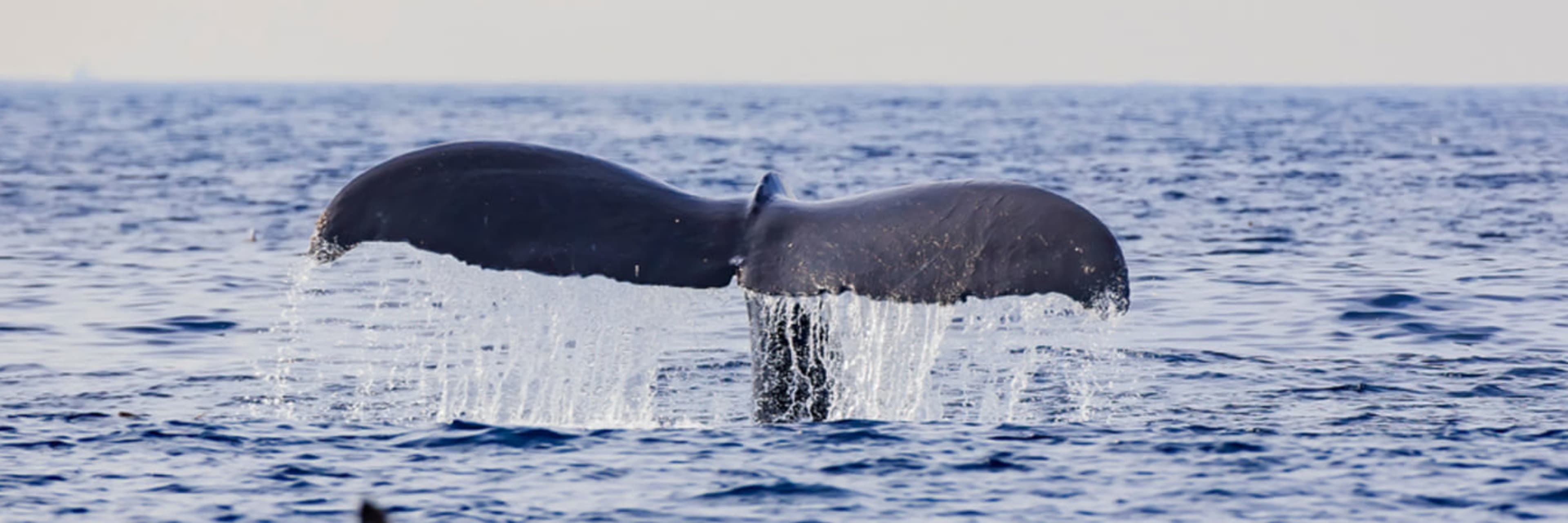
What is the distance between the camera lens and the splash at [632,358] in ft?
24.7

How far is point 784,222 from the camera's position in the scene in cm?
672

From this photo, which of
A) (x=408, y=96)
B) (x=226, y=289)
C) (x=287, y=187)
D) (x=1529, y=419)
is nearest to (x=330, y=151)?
(x=287, y=187)

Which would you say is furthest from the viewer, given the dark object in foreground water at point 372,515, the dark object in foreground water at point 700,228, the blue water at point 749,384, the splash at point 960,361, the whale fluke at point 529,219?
the blue water at point 749,384

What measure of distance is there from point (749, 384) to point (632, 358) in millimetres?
1891

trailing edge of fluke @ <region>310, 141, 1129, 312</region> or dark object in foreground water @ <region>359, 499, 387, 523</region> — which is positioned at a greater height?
trailing edge of fluke @ <region>310, 141, 1129, 312</region>

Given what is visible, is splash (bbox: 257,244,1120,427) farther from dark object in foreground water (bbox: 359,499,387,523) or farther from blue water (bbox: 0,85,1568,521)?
dark object in foreground water (bbox: 359,499,387,523)

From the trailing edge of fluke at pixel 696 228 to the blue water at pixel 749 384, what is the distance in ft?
1.15

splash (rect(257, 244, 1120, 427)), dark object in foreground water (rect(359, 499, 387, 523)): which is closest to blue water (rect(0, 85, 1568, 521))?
splash (rect(257, 244, 1120, 427))

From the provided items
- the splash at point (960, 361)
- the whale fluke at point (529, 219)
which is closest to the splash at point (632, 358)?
the splash at point (960, 361)

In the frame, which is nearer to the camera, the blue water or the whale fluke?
the whale fluke

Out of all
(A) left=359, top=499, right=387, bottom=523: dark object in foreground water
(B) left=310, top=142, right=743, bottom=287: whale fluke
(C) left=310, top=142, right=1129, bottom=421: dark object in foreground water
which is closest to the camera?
(A) left=359, top=499, right=387, bottom=523: dark object in foreground water

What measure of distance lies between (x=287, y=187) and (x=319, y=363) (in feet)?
65.5

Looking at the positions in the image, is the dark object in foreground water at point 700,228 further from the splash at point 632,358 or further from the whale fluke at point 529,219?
the splash at point 632,358

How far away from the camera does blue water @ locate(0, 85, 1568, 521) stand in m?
8.14
